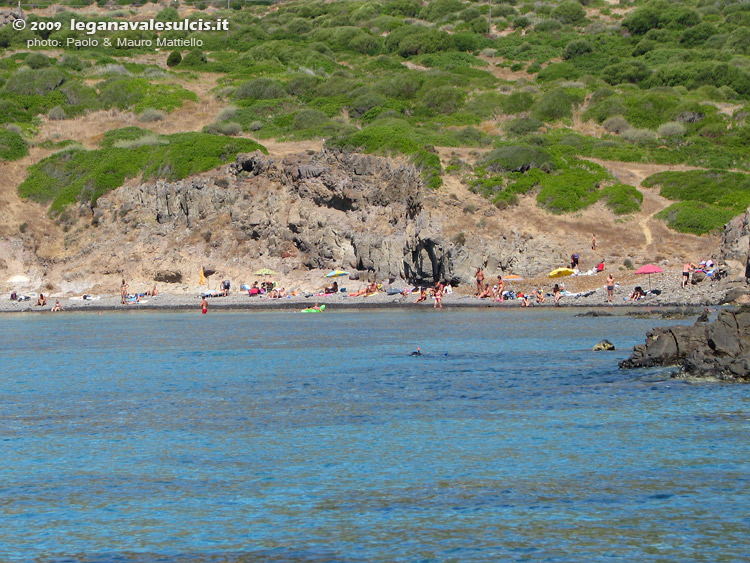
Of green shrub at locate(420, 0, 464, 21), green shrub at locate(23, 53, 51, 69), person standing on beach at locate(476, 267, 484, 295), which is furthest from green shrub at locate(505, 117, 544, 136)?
green shrub at locate(420, 0, 464, 21)

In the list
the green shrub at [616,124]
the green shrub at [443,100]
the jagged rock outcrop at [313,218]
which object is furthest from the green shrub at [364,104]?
the green shrub at [616,124]

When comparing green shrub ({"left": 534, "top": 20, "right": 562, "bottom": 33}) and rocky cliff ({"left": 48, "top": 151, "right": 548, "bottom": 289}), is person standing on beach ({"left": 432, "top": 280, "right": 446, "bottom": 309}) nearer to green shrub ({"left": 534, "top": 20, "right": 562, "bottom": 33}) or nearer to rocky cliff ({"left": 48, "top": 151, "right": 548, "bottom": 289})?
rocky cliff ({"left": 48, "top": 151, "right": 548, "bottom": 289})

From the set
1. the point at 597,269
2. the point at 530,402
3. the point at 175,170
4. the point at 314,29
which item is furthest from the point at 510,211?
the point at 314,29

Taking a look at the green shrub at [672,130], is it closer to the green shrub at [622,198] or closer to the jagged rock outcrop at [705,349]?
the green shrub at [622,198]

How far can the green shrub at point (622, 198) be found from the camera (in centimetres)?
4747

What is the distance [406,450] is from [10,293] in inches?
1732

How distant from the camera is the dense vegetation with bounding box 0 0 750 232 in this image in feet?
171

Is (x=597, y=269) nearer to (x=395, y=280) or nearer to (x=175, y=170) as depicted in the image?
(x=395, y=280)

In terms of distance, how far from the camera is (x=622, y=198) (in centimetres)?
4797

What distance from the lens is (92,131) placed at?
68.8 metres

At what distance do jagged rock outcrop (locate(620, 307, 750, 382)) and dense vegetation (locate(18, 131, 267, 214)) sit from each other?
39428 mm

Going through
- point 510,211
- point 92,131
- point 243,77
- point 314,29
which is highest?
point 314,29

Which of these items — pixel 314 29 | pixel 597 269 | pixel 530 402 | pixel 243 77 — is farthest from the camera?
pixel 314 29

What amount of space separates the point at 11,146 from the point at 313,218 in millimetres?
26608
